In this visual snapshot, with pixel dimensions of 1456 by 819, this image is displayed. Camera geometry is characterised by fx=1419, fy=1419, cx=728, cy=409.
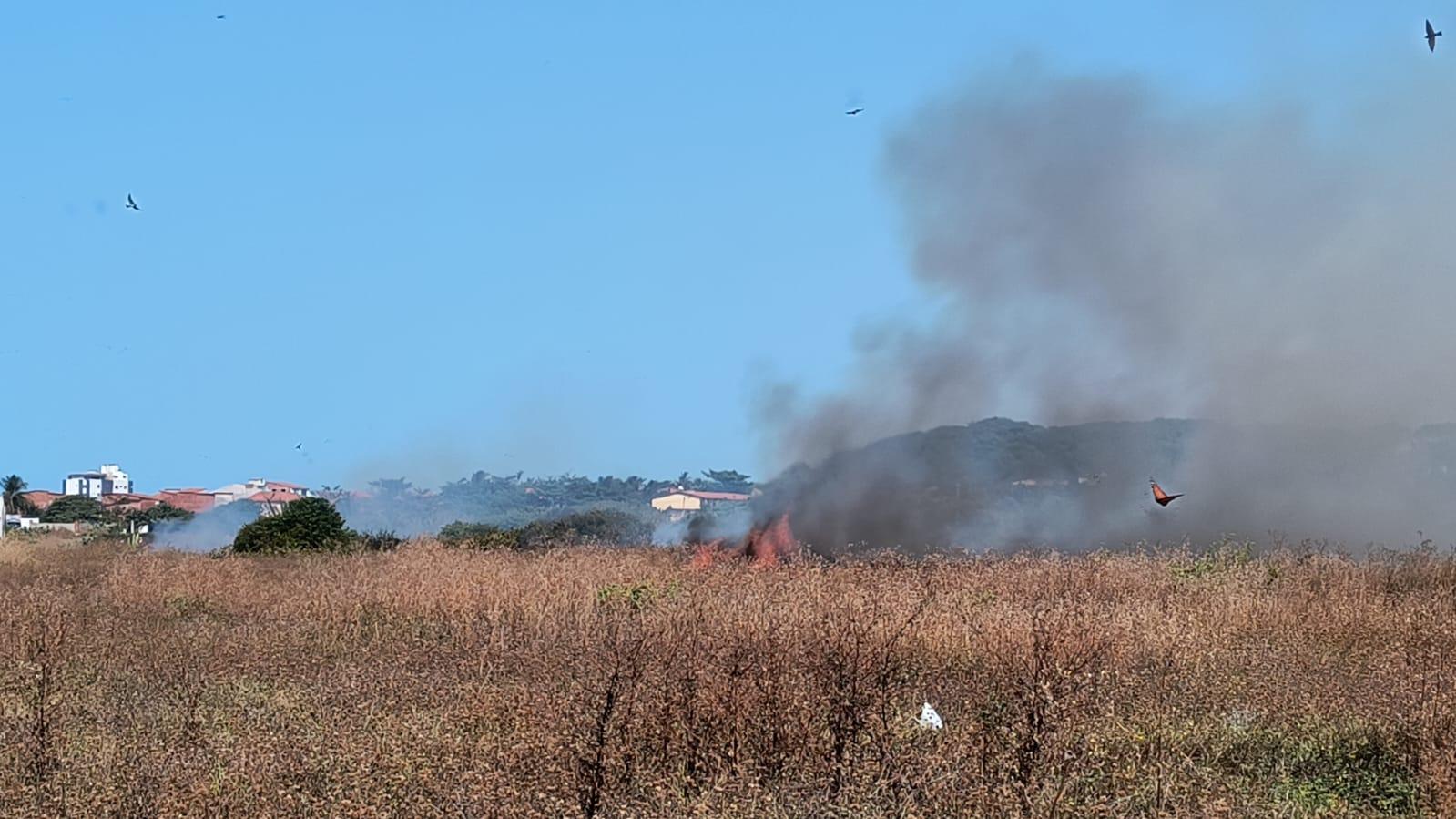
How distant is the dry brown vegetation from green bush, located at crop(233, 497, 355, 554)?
41.6 ft

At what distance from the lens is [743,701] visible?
28.4 ft

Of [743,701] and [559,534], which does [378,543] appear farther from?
[743,701]

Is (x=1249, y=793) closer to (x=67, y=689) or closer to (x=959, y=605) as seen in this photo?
(x=959, y=605)

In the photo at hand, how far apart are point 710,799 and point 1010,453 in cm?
2852

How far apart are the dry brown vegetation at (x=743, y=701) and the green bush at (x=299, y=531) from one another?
41.6 feet

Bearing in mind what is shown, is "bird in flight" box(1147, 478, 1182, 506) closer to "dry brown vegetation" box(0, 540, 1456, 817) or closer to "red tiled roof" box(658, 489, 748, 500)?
"dry brown vegetation" box(0, 540, 1456, 817)

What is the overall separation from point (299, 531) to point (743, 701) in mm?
23885

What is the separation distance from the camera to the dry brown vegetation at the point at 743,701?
7.13m

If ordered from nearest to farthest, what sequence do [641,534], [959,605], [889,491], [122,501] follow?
[959,605], [889,491], [641,534], [122,501]

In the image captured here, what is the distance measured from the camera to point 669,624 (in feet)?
41.7

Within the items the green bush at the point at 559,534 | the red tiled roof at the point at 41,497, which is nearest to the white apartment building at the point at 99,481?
the red tiled roof at the point at 41,497

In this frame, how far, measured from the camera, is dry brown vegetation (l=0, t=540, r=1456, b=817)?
7.13m

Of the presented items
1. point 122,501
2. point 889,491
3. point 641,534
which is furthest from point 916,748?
point 122,501

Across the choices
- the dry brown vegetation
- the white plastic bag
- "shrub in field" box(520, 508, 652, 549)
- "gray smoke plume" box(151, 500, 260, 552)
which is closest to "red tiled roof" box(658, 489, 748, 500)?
"gray smoke plume" box(151, 500, 260, 552)
